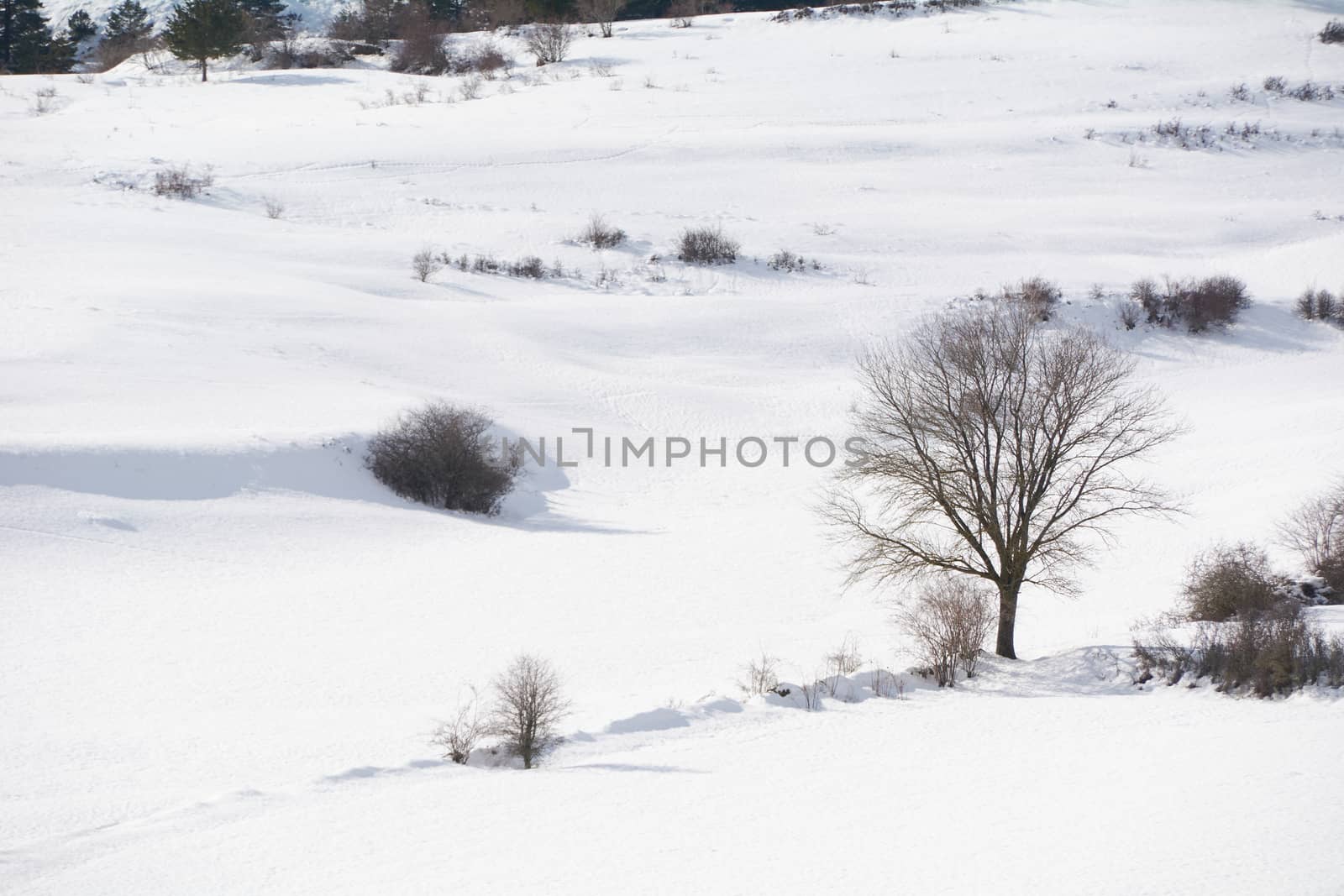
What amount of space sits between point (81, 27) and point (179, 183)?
46.8m

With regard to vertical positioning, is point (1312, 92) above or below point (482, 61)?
below

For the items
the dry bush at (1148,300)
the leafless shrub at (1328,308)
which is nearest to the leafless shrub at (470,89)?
the dry bush at (1148,300)

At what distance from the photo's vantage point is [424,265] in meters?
32.5

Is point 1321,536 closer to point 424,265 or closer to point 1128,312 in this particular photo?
point 1128,312

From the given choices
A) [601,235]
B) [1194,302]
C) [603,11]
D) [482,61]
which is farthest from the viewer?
[603,11]

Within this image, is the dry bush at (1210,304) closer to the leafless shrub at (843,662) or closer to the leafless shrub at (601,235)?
the leafless shrub at (601,235)

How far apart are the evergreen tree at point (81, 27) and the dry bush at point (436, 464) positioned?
218 ft

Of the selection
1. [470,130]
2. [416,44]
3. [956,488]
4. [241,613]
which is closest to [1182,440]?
[956,488]

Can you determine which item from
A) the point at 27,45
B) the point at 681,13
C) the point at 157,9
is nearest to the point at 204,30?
the point at 27,45

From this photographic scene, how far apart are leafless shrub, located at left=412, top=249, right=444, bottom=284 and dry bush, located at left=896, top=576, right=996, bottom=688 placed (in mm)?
23448

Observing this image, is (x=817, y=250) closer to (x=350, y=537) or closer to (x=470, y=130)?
(x=470, y=130)

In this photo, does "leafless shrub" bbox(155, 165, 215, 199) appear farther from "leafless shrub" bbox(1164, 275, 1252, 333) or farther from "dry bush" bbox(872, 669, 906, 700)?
"dry bush" bbox(872, 669, 906, 700)

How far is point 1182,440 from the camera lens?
24.5 metres

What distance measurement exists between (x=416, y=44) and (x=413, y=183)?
23.5m
